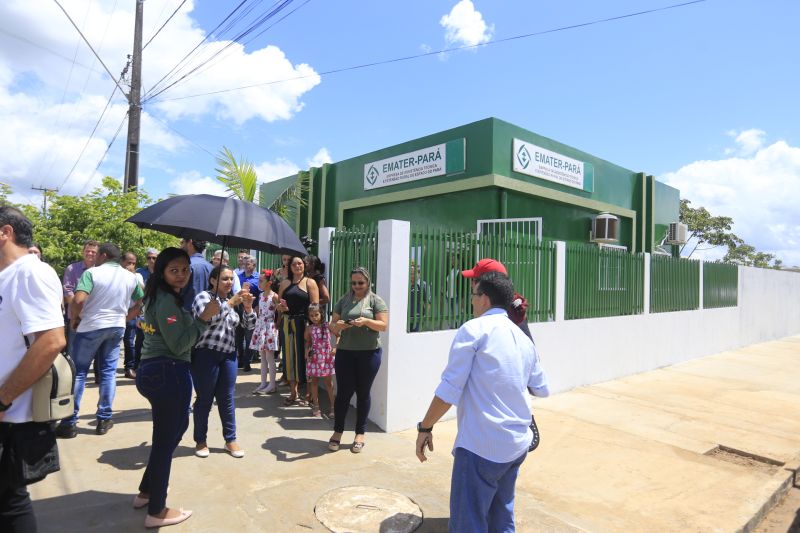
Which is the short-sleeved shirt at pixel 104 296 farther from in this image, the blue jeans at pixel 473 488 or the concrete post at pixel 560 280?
the concrete post at pixel 560 280

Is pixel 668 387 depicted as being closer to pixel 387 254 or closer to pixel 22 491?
pixel 387 254

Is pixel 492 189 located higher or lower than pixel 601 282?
higher

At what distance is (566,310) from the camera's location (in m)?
7.83

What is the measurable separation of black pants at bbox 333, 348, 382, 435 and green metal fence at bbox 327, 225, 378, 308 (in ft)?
3.94

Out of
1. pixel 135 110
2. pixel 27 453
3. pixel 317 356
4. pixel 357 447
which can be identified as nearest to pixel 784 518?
pixel 357 447

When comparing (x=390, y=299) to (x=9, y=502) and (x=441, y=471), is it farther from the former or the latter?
(x=9, y=502)

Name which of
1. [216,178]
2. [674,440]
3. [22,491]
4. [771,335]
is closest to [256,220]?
[22,491]

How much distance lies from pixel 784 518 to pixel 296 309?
4.85 m

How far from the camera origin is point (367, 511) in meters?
3.41

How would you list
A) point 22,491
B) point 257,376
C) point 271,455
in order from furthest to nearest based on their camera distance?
point 257,376, point 271,455, point 22,491

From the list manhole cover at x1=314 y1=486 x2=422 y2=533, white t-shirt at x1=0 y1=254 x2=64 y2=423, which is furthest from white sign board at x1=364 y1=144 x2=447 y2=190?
white t-shirt at x1=0 y1=254 x2=64 y2=423

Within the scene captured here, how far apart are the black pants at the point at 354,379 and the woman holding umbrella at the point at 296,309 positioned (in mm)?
1165

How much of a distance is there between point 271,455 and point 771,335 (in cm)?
1716

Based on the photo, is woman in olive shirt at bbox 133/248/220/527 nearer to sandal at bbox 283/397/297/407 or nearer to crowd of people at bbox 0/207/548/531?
crowd of people at bbox 0/207/548/531
